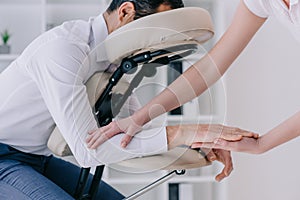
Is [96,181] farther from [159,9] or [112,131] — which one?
[159,9]

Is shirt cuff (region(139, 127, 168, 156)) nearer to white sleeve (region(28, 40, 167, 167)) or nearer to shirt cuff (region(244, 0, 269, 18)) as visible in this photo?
white sleeve (region(28, 40, 167, 167))

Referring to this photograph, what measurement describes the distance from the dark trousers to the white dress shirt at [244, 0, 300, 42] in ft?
2.37

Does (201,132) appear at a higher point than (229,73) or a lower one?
higher

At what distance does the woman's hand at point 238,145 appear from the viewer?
1410mm

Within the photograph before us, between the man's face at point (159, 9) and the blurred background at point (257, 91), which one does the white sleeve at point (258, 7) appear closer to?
the man's face at point (159, 9)

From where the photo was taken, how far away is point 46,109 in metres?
1.63

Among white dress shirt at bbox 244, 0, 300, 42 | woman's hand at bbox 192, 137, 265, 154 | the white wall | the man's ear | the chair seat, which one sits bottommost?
the white wall

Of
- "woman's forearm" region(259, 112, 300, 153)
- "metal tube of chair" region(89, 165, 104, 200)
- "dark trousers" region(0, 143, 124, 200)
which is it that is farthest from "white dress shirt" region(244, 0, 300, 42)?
"dark trousers" region(0, 143, 124, 200)

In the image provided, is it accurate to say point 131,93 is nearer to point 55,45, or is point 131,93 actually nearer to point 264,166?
point 55,45

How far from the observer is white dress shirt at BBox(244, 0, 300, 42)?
4.71 ft

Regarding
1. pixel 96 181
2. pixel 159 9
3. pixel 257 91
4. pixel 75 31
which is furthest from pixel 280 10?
pixel 257 91

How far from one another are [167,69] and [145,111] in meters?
0.12

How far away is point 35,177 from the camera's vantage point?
1.60 m

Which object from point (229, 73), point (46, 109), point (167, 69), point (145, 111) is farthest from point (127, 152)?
point (229, 73)
